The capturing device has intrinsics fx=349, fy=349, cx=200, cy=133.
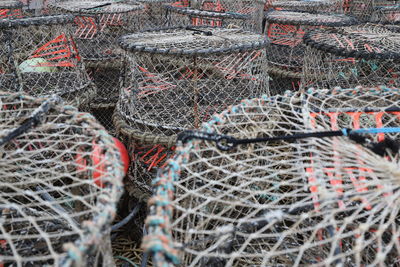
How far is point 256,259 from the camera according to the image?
133 cm

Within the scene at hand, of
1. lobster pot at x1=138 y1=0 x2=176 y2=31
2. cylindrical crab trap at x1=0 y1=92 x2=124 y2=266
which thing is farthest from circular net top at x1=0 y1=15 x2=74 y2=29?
lobster pot at x1=138 y1=0 x2=176 y2=31

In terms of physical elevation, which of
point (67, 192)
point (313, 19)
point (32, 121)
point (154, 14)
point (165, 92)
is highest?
point (313, 19)

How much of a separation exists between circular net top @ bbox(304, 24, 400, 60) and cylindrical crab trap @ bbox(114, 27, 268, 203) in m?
0.31

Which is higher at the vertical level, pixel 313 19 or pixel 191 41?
pixel 313 19

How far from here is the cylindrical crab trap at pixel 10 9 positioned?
8.63ft

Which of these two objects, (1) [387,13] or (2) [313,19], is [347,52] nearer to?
(2) [313,19]

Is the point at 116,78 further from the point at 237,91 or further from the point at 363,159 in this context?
the point at 363,159

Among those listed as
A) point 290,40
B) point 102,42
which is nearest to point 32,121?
point 102,42

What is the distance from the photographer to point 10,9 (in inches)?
110

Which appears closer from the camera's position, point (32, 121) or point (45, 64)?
point (32, 121)

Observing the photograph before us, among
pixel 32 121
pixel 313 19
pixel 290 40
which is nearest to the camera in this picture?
pixel 32 121

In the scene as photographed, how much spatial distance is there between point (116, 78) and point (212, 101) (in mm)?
1188

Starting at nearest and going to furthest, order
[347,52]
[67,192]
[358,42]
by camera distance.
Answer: [67,192] < [347,52] < [358,42]

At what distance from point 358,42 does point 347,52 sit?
419 mm
